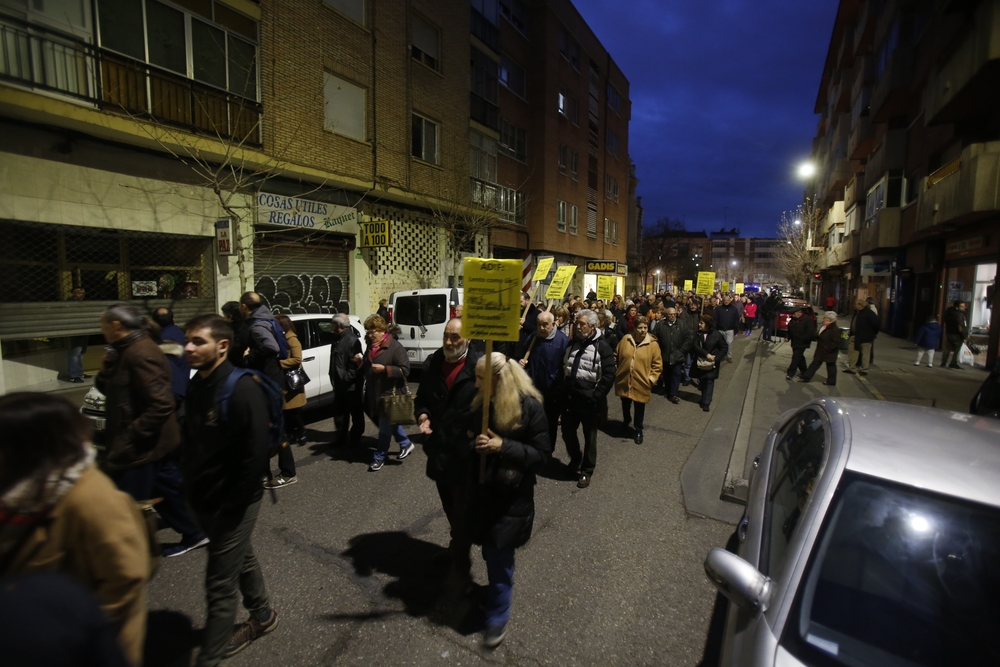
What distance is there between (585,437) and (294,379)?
10.7 ft

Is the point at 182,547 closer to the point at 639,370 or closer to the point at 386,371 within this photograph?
the point at 386,371

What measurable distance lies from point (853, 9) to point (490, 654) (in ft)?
141

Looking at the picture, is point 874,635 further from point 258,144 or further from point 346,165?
point 346,165

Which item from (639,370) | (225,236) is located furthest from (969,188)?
(225,236)

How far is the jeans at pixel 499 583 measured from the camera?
9.77 feet

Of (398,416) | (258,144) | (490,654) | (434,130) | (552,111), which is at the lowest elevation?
(490,654)

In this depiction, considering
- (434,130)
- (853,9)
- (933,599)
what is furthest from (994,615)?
(853,9)

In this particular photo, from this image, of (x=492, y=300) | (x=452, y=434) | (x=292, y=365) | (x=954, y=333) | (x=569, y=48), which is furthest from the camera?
(x=569, y=48)

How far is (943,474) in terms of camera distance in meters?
2.09

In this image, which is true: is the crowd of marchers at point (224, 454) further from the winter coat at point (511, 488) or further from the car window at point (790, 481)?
the car window at point (790, 481)

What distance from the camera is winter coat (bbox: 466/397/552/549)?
296cm

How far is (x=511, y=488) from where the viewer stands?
9.75 feet

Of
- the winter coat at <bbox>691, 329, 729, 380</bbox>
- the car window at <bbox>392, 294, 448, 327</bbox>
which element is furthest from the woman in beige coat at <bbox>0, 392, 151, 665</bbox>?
the car window at <bbox>392, 294, 448, 327</bbox>

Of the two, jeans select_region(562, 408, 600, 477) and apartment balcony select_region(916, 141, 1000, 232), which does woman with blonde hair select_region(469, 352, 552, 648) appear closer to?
jeans select_region(562, 408, 600, 477)
